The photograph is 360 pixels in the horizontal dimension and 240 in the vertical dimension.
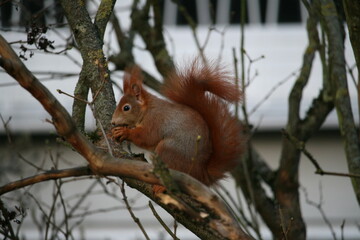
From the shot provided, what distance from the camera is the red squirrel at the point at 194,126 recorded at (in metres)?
2.34

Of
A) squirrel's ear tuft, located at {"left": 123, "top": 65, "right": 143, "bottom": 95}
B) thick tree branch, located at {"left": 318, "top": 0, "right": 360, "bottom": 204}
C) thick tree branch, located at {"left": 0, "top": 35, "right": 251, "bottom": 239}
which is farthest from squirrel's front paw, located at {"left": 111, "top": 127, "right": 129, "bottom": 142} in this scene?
thick tree branch, located at {"left": 0, "top": 35, "right": 251, "bottom": 239}

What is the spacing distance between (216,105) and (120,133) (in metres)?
0.39

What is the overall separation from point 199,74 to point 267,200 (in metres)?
0.89

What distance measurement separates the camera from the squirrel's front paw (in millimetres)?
2375

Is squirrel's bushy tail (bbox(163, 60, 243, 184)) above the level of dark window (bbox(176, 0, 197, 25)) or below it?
below

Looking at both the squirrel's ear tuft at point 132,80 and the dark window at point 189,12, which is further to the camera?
the dark window at point 189,12

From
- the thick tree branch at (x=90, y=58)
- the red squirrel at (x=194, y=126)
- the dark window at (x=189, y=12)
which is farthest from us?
the dark window at (x=189, y=12)

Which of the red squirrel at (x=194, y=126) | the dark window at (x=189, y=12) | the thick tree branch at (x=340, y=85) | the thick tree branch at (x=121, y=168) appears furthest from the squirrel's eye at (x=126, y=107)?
the dark window at (x=189, y=12)

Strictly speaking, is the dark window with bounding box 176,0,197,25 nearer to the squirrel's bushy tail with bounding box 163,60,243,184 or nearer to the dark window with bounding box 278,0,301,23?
the dark window with bounding box 278,0,301,23

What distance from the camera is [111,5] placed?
2113 mm

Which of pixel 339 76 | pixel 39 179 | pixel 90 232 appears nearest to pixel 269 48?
pixel 90 232

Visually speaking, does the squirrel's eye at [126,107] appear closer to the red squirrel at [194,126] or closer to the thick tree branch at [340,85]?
the red squirrel at [194,126]

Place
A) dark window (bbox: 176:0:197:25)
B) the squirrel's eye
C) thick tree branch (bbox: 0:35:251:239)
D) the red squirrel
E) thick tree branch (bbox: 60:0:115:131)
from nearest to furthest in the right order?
thick tree branch (bbox: 0:35:251:239), thick tree branch (bbox: 60:0:115:131), the red squirrel, the squirrel's eye, dark window (bbox: 176:0:197:25)

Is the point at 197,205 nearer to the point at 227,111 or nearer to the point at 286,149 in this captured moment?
the point at 227,111
